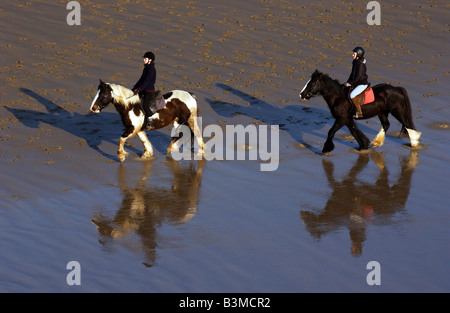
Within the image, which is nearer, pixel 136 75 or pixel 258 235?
pixel 258 235

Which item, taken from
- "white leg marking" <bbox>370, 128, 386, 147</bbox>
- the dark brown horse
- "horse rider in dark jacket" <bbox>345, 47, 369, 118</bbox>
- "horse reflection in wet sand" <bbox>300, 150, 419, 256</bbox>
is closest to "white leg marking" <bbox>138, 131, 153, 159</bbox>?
the dark brown horse

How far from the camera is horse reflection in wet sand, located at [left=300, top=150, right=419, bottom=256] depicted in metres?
12.3

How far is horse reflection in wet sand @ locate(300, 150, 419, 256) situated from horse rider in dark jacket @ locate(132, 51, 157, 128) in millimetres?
3913

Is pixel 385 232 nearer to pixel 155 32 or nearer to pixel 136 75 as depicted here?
pixel 136 75

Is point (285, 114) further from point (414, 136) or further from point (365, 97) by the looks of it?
point (414, 136)

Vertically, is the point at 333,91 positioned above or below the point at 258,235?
above

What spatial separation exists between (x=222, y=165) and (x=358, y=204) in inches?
134

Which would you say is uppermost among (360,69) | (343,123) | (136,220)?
(360,69)

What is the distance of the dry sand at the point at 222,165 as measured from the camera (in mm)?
10867

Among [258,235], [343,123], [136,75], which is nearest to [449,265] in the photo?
[258,235]
